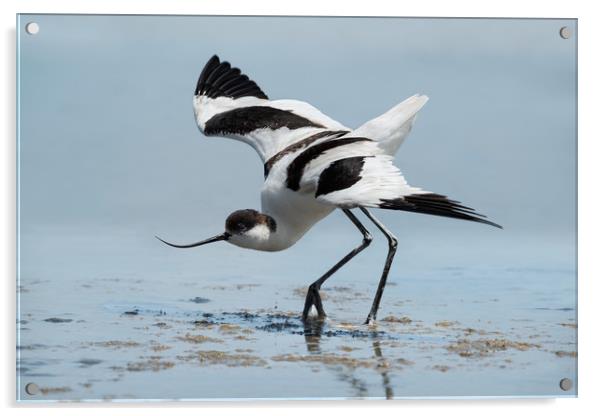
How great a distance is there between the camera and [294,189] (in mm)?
5359

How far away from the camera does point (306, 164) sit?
5.31 m

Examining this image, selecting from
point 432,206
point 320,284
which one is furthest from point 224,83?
point 432,206

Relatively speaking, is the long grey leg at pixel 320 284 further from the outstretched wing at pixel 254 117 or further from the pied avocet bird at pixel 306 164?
the outstretched wing at pixel 254 117

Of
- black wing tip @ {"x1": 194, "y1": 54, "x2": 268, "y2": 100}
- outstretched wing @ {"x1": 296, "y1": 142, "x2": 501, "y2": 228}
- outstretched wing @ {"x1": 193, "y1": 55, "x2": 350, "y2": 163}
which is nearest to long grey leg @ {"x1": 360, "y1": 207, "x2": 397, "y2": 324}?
outstretched wing @ {"x1": 296, "y1": 142, "x2": 501, "y2": 228}

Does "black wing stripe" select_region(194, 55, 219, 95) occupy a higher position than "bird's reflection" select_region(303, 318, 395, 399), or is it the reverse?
"black wing stripe" select_region(194, 55, 219, 95)

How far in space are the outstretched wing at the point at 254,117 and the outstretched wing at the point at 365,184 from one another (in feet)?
1.36

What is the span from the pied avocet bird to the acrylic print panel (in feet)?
0.04

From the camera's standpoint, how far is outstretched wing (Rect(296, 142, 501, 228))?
15.7 feet

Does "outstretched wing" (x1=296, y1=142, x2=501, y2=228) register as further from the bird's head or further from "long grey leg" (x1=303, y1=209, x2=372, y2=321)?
"long grey leg" (x1=303, y1=209, x2=372, y2=321)

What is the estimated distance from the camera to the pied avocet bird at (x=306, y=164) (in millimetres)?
4945

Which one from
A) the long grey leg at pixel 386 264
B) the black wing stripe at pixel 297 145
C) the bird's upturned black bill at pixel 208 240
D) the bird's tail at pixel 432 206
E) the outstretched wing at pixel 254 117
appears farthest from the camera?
the outstretched wing at pixel 254 117

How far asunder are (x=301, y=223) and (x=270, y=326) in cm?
48

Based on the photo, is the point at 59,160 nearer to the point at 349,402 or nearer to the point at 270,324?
the point at 270,324

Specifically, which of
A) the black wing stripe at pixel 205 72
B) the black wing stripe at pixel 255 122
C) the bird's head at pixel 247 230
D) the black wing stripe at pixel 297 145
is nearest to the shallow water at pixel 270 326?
the bird's head at pixel 247 230
